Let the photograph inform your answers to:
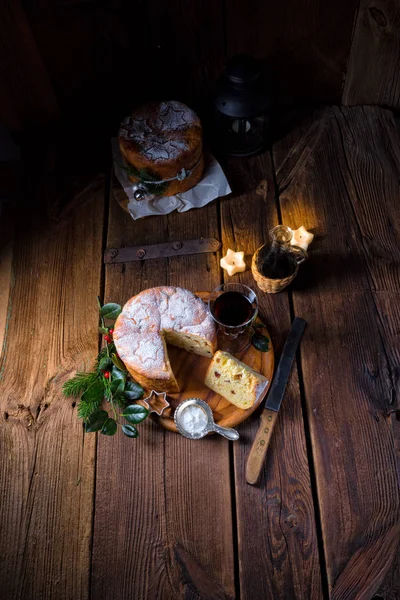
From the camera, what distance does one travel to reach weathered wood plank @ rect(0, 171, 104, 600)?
138 cm

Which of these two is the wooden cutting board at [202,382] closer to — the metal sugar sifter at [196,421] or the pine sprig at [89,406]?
the metal sugar sifter at [196,421]

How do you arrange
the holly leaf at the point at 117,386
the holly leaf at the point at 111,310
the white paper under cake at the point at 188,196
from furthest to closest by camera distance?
the white paper under cake at the point at 188,196 < the holly leaf at the point at 111,310 < the holly leaf at the point at 117,386

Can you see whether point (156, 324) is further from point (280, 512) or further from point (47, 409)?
point (280, 512)

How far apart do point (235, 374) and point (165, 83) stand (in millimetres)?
1148

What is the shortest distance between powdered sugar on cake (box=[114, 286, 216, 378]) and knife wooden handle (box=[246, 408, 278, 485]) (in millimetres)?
269

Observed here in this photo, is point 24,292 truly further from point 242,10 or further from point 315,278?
point 242,10

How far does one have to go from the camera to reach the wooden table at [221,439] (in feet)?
4.42

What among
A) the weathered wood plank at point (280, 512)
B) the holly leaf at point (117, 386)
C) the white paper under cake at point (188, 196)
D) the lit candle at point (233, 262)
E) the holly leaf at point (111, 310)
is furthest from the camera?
the white paper under cake at point (188, 196)

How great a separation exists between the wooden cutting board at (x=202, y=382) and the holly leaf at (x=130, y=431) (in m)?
0.08

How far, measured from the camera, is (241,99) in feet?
5.49

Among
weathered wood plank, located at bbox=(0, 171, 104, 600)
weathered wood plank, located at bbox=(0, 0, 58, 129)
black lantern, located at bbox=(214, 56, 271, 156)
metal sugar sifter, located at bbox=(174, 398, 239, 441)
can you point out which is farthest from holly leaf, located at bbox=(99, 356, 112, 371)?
weathered wood plank, located at bbox=(0, 0, 58, 129)

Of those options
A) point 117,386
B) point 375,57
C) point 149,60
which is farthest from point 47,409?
point 375,57

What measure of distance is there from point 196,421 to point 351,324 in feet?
1.89

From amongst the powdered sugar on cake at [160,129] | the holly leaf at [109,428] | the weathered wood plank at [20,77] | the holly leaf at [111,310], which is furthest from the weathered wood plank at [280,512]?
the weathered wood plank at [20,77]
